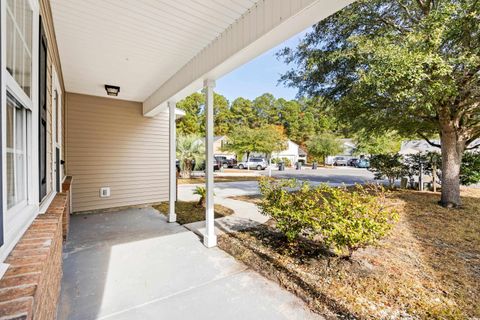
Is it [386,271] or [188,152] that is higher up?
[188,152]

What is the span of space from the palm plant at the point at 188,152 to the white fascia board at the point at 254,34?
9191 mm

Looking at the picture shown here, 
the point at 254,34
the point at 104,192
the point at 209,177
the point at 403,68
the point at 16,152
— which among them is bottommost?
the point at 104,192

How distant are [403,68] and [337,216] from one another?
113 inches

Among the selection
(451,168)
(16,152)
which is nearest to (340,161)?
(451,168)

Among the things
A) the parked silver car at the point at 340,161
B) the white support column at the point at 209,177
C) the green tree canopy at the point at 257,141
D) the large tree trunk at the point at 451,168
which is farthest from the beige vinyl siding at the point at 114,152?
the parked silver car at the point at 340,161

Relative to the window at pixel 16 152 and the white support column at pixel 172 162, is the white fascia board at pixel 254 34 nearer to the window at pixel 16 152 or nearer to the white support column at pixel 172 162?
the white support column at pixel 172 162

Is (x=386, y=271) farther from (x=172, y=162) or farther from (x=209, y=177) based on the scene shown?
(x=172, y=162)

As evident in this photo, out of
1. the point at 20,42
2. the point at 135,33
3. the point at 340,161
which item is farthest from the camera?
the point at 340,161

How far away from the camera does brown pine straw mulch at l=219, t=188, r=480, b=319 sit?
84.9 inches

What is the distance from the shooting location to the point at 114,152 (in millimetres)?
5984

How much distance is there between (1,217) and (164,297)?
1770 mm

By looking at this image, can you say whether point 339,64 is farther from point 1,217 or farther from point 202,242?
point 1,217

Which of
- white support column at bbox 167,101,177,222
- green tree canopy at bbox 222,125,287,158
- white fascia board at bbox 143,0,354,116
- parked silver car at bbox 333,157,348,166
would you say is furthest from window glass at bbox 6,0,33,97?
parked silver car at bbox 333,157,348,166

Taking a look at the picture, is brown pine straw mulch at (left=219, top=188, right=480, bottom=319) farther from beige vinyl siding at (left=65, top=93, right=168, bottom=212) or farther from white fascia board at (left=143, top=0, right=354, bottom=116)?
beige vinyl siding at (left=65, top=93, right=168, bottom=212)
